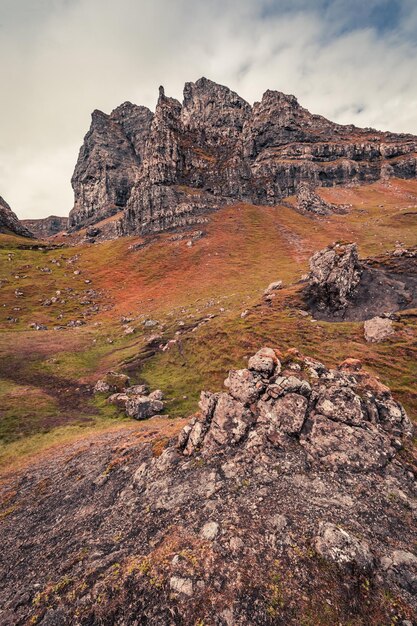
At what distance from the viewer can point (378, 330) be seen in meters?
39.4

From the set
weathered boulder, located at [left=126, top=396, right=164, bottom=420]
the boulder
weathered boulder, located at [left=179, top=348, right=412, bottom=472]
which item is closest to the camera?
weathered boulder, located at [left=179, top=348, right=412, bottom=472]

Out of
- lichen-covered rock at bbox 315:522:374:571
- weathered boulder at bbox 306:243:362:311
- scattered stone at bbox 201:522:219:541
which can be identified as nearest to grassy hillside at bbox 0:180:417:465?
weathered boulder at bbox 306:243:362:311

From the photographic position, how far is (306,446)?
1764 centimetres

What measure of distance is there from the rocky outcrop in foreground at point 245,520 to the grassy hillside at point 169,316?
12823 millimetres

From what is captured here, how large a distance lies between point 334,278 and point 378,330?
1784 cm

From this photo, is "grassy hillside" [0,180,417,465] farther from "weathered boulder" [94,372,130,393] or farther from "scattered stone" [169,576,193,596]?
"scattered stone" [169,576,193,596]

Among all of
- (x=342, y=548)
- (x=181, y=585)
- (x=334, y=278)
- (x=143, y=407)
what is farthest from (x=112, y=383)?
(x=334, y=278)

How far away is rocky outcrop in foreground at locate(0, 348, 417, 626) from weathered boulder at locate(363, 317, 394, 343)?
1868cm

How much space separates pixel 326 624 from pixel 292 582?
1.50 meters

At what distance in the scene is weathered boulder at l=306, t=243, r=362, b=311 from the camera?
179 ft

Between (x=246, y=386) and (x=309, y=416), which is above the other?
(x=246, y=386)

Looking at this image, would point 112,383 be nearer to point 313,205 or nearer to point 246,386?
point 246,386

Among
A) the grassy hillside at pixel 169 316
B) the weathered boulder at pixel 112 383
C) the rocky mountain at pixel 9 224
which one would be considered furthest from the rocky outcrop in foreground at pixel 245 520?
the rocky mountain at pixel 9 224

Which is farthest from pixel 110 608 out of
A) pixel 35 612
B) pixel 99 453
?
pixel 99 453
